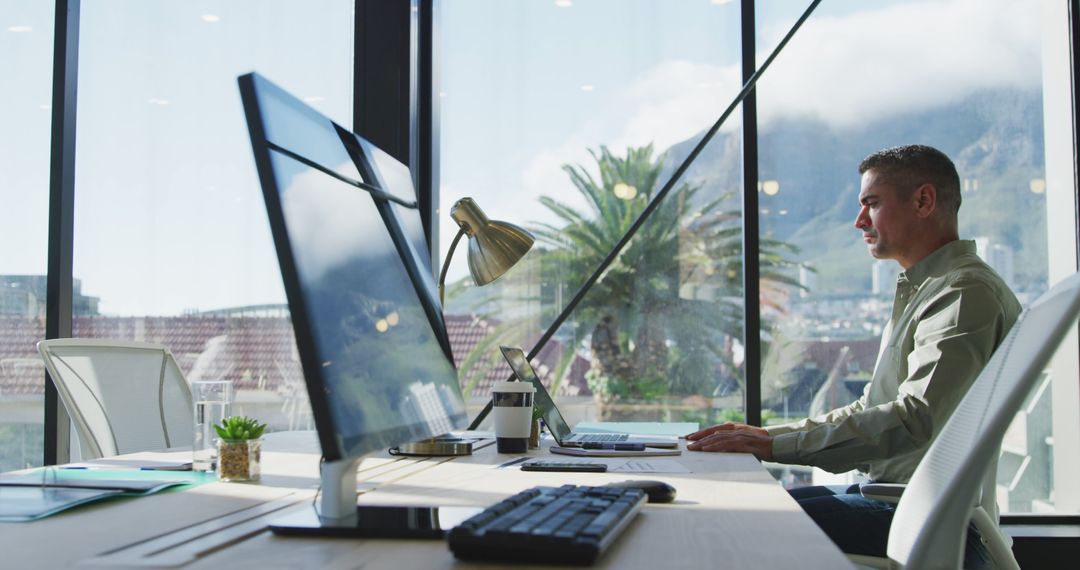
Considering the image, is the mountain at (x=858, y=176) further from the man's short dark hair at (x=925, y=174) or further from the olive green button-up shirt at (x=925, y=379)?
the olive green button-up shirt at (x=925, y=379)

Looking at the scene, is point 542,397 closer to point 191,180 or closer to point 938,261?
point 938,261

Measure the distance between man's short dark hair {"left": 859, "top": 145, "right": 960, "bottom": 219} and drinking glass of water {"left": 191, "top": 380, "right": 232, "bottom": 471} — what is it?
189cm

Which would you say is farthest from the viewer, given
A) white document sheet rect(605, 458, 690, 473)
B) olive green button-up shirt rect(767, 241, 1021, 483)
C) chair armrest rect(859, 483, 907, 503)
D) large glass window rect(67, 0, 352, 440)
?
large glass window rect(67, 0, 352, 440)

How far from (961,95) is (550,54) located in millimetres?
1637

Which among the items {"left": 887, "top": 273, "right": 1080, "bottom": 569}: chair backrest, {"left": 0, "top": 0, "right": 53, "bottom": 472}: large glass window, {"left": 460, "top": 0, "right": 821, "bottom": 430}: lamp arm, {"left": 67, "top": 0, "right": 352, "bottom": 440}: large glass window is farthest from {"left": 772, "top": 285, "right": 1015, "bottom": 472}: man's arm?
{"left": 0, "top": 0, "right": 53, "bottom": 472}: large glass window

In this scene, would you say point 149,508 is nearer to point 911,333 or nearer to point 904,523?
point 904,523

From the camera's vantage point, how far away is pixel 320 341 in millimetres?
937

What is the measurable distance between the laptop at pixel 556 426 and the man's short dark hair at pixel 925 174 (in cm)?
99

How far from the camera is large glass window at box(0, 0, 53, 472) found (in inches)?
119

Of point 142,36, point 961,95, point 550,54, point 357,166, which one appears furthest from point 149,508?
point 961,95

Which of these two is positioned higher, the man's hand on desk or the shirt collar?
the shirt collar

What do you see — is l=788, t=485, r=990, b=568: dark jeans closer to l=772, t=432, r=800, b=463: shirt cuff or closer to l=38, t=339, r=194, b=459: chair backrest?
l=772, t=432, r=800, b=463: shirt cuff

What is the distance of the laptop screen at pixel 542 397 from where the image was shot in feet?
6.91

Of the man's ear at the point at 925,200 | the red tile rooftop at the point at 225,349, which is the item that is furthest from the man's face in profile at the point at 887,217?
the red tile rooftop at the point at 225,349
